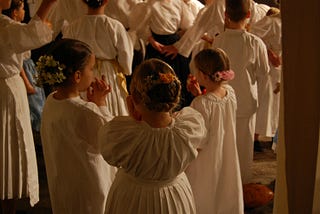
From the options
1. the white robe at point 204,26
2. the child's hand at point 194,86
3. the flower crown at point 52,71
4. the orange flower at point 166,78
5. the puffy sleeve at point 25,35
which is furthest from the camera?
the white robe at point 204,26

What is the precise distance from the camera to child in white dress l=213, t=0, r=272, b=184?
301cm

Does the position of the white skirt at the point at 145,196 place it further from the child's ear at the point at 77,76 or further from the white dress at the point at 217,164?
the white dress at the point at 217,164

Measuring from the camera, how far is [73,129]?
1933 millimetres

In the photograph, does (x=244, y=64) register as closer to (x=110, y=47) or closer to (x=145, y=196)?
(x=110, y=47)

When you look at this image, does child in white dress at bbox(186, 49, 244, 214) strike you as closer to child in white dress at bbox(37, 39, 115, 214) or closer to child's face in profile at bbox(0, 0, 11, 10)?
child in white dress at bbox(37, 39, 115, 214)

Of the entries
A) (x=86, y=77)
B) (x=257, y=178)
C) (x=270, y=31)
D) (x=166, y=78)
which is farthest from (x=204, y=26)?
(x=166, y=78)

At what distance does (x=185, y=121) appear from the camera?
1806 millimetres

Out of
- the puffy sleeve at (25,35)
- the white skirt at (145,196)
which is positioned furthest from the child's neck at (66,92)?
the puffy sleeve at (25,35)

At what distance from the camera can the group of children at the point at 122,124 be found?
173cm

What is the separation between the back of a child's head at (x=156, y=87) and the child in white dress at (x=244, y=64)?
1387 millimetres

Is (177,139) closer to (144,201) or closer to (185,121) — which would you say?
(185,121)

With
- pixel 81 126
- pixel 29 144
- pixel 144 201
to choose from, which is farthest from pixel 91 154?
pixel 29 144

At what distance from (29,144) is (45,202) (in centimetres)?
56

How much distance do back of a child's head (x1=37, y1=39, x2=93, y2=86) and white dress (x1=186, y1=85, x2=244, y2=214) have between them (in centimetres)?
68
